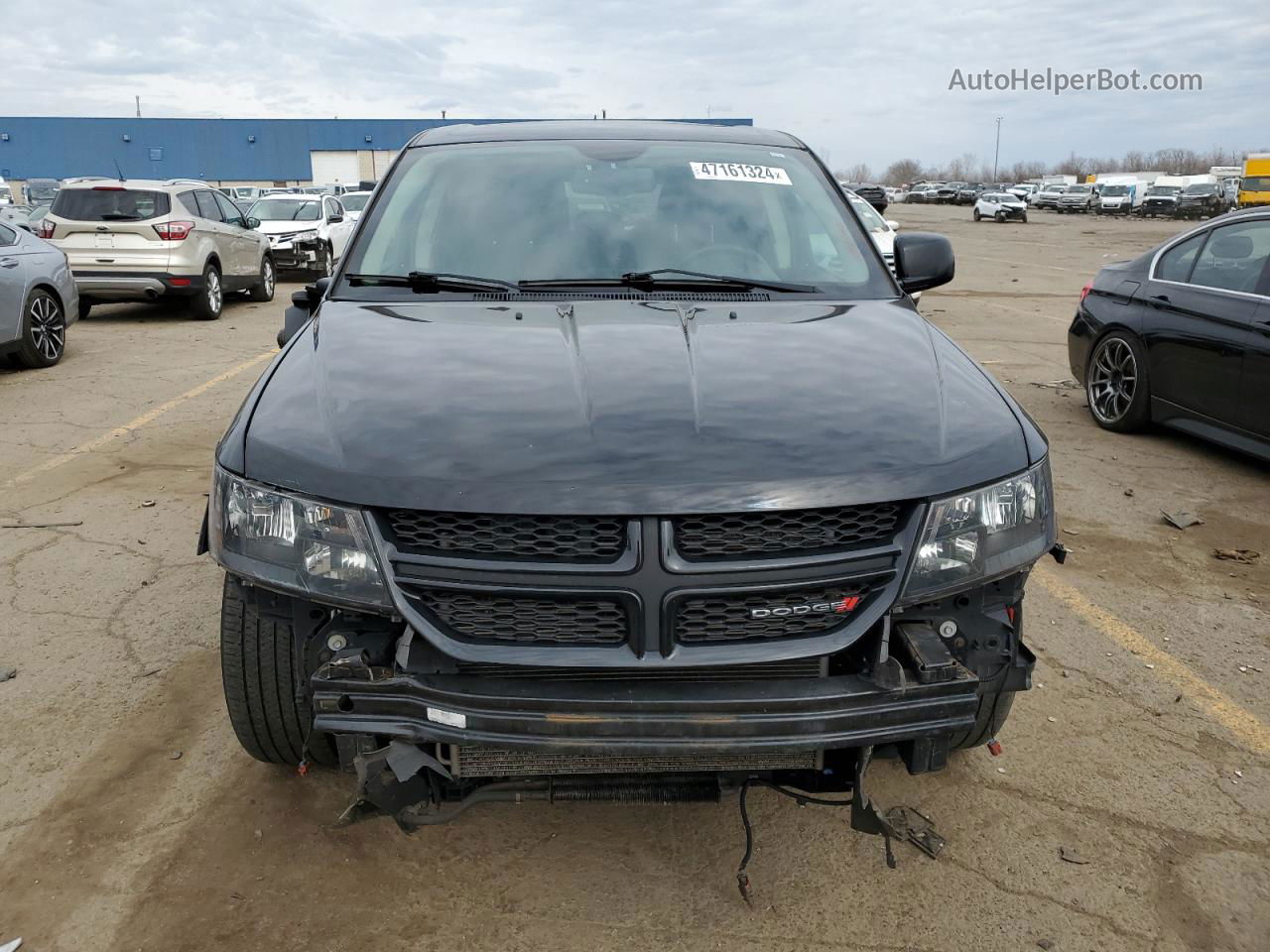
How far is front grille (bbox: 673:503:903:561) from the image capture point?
2088mm

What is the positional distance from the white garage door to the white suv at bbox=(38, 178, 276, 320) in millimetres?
64604

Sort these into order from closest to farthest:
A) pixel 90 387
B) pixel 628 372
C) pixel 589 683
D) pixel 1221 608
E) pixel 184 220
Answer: pixel 589 683 < pixel 628 372 < pixel 1221 608 < pixel 90 387 < pixel 184 220

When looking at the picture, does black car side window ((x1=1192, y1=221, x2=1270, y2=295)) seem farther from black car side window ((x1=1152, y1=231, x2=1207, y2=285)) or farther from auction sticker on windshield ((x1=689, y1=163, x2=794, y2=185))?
auction sticker on windshield ((x1=689, y1=163, x2=794, y2=185))

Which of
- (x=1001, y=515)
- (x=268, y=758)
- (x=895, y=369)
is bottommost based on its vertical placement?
(x=268, y=758)

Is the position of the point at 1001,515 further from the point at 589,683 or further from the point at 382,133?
the point at 382,133

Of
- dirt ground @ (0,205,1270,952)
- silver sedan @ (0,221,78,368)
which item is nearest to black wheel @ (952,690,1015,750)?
dirt ground @ (0,205,1270,952)

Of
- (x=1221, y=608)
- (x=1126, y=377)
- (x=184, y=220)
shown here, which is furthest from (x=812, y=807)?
(x=184, y=220)

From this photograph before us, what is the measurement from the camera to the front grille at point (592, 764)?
2.19 meters

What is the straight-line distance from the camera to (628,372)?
245 cm

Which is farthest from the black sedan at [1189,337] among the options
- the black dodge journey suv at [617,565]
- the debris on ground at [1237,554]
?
the black dodge journey suv at [617,565]

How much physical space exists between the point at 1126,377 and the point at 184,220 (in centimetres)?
1051

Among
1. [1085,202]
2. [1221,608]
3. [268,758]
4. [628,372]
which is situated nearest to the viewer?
[628,372]

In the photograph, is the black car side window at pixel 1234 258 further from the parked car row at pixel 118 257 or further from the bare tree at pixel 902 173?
the bare tree at pixel 902 173

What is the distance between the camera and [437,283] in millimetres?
3121
